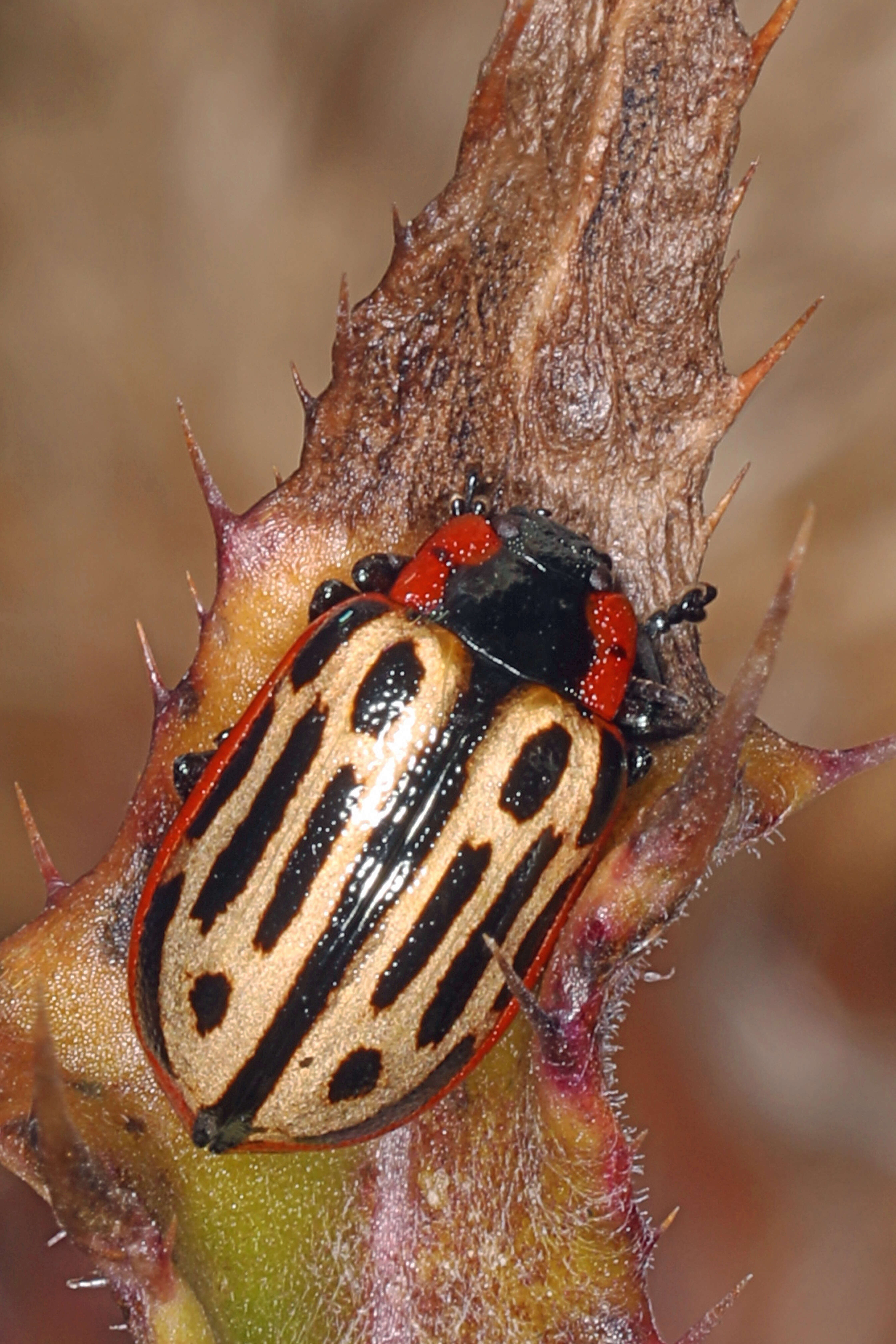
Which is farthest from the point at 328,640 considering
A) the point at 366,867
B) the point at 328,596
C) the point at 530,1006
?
the point at 530,1006

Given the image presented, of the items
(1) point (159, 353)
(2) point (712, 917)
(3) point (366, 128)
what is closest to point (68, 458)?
(1) point (159, 353)

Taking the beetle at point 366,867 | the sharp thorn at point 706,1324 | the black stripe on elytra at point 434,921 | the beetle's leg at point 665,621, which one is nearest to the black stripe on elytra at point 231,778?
the beetle at point 366,867

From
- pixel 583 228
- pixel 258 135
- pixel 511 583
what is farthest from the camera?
pixel 258 135

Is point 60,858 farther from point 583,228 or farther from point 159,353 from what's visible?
point 583,228

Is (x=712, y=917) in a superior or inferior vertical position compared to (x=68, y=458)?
inferior

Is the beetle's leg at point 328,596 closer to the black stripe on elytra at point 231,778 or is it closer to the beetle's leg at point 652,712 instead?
the black stripe on elytra at point 231,778

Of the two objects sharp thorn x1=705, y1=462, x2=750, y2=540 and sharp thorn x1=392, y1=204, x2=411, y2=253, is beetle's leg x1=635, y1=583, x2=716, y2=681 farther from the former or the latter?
sharp thorn x1=392, y1=204, x2=411, y2=253

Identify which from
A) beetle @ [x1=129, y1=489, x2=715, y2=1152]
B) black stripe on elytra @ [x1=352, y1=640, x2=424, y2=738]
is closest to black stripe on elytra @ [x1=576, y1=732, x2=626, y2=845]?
beetle @ [x1=129, y1=489, x2=715, y2=1152]
